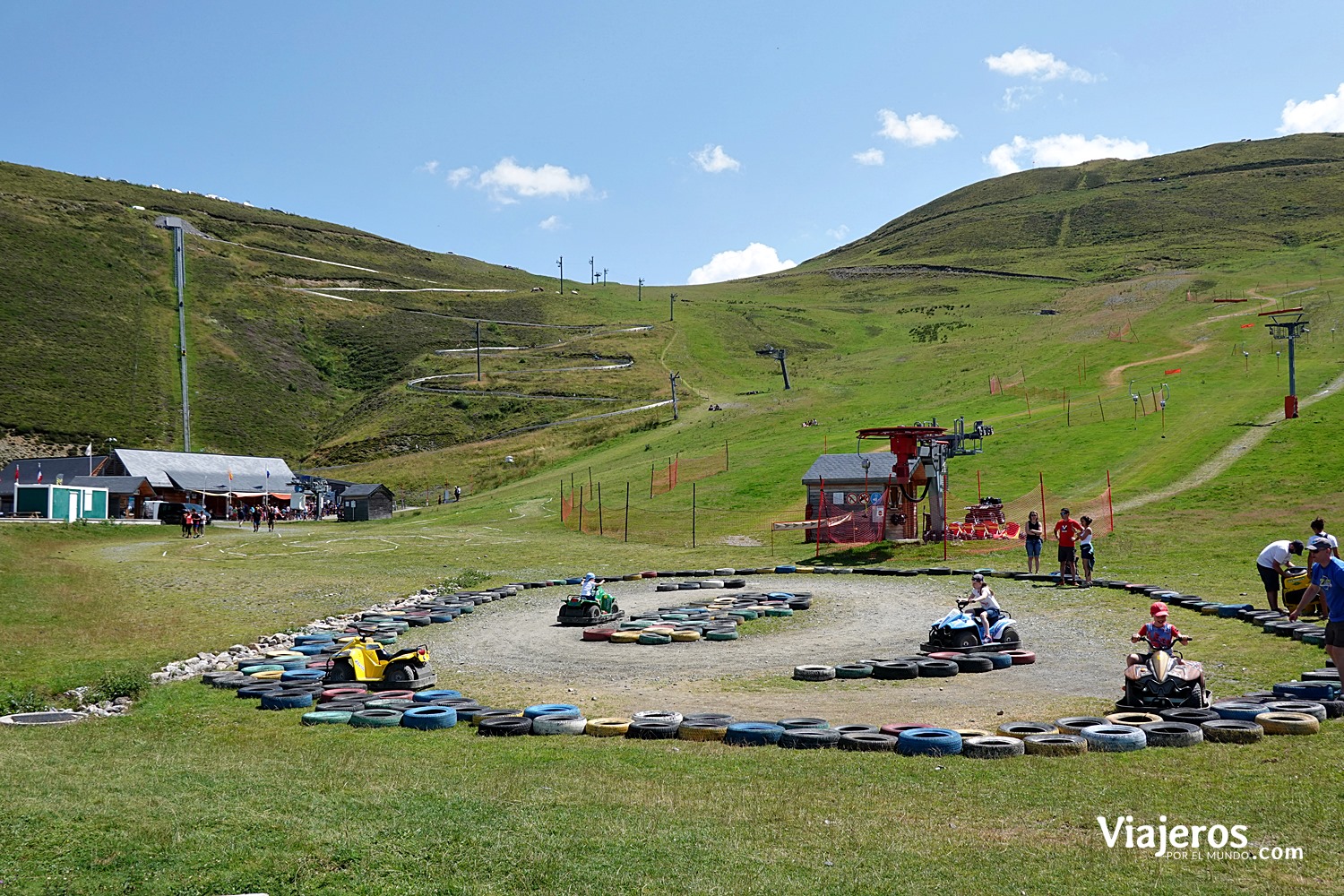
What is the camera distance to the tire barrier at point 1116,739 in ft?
41.6

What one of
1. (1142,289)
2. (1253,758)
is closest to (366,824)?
(1253,758)

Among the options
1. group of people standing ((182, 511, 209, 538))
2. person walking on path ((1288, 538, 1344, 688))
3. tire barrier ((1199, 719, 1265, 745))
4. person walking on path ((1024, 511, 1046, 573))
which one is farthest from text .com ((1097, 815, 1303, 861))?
group of people standing ((182, 511, 209, 538))

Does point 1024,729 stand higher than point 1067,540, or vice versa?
point 1067,540

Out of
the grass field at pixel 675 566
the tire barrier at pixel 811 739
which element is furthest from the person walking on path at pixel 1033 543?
the tire barrier at pixel 811 739

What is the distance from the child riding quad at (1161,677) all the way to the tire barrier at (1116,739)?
221cm

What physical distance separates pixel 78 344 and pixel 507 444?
68.8m

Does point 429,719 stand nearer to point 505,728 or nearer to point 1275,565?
point 505,728

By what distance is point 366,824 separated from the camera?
9.66 m

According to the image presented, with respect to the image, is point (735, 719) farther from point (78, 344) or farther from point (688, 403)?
point (78, 344)

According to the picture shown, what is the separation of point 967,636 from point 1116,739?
923 cm

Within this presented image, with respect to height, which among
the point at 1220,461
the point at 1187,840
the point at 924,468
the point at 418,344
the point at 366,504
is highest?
the point at 418,344

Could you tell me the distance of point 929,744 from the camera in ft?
41.9

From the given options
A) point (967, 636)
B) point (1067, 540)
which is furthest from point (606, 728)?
point (1067, 540)

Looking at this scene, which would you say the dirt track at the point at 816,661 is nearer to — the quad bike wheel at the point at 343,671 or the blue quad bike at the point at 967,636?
the blue quad bike at the point at 967,636
